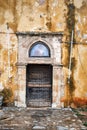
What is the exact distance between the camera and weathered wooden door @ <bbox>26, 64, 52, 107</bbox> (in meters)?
12.9

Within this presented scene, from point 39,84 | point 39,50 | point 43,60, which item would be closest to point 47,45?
point 39,50

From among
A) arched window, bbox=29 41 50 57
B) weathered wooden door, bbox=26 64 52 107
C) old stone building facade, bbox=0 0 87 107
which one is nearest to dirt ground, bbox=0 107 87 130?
weathered wooden door, bbox=26 64 52 107

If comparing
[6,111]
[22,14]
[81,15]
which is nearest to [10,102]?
[6,111]

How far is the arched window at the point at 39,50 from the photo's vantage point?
498 inches

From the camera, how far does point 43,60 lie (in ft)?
41.4

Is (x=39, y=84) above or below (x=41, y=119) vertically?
above

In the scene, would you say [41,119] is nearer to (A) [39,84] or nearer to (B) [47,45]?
(A) [39,84]

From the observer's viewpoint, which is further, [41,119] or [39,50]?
[39,50]

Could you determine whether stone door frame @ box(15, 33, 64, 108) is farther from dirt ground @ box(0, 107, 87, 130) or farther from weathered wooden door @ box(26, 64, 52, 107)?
dirt ground @ box(0, 107, 87, 130)

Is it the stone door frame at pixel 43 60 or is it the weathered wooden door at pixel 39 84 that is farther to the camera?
the weathered wooden door at pixel 39 84

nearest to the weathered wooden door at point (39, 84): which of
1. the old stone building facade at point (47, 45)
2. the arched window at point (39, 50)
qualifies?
the old stone building facade at point (47, 45)

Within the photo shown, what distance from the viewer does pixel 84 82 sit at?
41.7ft

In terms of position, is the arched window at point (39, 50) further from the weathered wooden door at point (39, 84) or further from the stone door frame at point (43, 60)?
the weathered wooden door at point (39, 84)

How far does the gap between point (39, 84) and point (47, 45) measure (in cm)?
163
